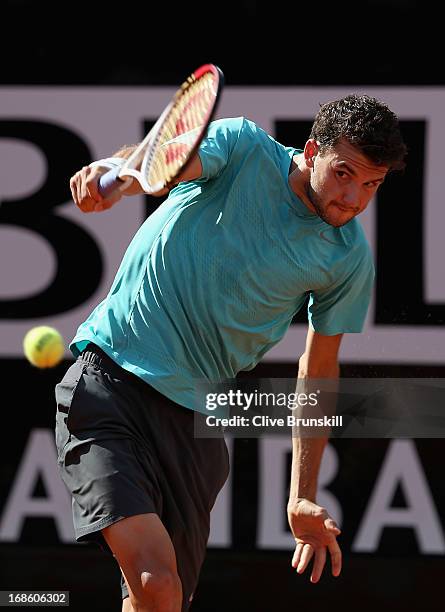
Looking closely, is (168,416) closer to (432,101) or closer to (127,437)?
(127,437)

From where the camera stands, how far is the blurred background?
4336mm

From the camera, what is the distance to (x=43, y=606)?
180 inches

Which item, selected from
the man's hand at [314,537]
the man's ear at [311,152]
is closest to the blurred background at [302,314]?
the man's hand at [314,537]

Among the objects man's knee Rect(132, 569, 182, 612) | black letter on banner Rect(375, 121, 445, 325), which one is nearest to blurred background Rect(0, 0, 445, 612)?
black letter on banner Rect(375, 121, 445, 325)

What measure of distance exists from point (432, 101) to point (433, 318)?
0.80 m

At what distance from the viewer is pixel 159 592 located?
2783 millimetres

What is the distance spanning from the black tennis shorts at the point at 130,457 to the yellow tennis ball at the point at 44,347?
101cm

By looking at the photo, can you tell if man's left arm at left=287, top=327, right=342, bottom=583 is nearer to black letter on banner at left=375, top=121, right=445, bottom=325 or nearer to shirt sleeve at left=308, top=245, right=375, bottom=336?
shirt sleeve at left=308, top=245, right=375, bottom=336

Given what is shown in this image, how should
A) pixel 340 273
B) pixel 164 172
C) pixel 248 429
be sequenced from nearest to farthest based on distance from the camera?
pixel 164 172, pixel 340 273, pixel 248 429

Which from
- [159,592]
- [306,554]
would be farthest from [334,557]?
[159,592]

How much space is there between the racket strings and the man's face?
41cm

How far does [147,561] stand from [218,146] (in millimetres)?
1033

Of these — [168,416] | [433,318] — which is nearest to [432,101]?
[433,318]

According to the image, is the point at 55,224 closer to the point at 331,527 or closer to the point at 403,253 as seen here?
the point at 403,253
